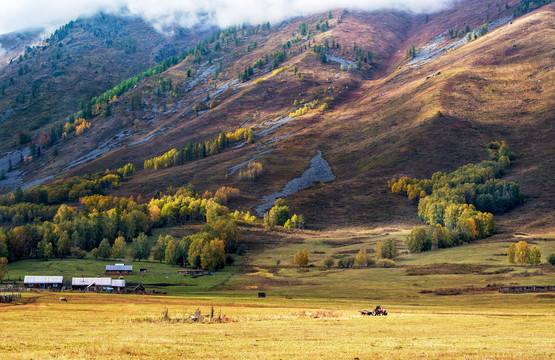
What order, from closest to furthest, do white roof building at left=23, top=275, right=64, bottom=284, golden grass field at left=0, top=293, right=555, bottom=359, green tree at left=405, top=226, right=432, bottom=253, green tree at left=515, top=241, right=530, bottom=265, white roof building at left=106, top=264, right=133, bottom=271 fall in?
golden grass field at left=0, top=293, right=555, bottom=359
white roof building at left=23, top=275, right=64, bottom=284
green tree at left=515, top=241, right=530, bottom=265
white roof building at left=106, top=264, right=133, bottom=271
green tree at left=405, top=226, right=432, bottom=253

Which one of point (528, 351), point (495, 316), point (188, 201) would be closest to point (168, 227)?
point (188, 201)

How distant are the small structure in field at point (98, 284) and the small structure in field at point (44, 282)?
2.65m

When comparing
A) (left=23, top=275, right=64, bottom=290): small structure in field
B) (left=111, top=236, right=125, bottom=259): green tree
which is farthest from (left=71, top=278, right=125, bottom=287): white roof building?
(left=111, top=236, right=125, bottom=259): green tree

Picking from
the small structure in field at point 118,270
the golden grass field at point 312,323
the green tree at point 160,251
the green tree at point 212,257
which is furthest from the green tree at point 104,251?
the golden grass field at point 312,323

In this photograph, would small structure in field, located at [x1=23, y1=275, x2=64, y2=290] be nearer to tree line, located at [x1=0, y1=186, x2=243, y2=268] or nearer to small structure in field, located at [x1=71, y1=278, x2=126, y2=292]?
small structure in field, located at [x1=71, y1=278, x2=126, y2=292]

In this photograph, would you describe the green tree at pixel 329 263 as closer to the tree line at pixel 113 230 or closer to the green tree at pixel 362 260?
the green tree at pixel 362 260

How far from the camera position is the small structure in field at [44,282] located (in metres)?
86.8

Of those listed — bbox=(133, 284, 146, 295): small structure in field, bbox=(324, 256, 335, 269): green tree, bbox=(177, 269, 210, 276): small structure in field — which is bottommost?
bbox=(133, 284, 146, 295): small structure in field

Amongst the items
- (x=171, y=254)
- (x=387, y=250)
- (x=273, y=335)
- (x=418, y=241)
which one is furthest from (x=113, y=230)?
(x=273, y=335)

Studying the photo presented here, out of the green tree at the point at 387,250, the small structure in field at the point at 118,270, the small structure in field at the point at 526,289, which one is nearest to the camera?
the small structure in field at the point at 526,289

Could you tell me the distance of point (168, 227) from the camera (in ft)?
561

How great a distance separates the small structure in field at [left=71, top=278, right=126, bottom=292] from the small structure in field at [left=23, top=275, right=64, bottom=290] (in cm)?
265

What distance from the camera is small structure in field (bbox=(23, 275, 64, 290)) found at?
86.8m

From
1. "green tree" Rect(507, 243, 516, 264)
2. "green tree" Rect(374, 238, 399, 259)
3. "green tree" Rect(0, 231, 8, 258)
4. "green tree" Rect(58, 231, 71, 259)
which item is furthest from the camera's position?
"green tree" Rect(58, 231, 71, 259)
